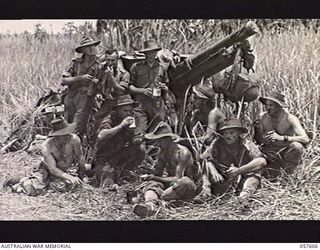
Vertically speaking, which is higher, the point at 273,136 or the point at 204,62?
the point at 204,62

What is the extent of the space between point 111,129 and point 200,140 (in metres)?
0.57

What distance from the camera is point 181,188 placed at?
4359 millimetres

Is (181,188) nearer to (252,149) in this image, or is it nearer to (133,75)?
(252,149)

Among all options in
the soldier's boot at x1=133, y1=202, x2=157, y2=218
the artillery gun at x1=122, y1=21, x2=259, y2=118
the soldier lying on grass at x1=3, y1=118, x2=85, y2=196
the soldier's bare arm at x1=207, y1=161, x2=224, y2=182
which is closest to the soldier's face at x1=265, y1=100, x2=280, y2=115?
the artillery gun at x1=122, y1=21, x2=259, y2=118

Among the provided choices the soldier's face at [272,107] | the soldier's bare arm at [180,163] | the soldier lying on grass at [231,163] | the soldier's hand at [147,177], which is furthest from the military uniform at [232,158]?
the soldier's hand at [147,177]

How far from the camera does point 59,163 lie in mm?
4422

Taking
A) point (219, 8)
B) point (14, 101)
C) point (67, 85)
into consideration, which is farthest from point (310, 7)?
point (14, 101)

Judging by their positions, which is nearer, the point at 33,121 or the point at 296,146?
the point at 296,146

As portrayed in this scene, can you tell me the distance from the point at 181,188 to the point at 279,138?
0.70 metres

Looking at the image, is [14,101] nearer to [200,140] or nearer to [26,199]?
[26,199]

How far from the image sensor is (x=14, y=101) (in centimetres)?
447

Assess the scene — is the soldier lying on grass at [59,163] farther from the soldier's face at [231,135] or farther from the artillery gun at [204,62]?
the soldier's face at [231,135]

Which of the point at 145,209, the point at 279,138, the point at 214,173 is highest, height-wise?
the point at 279,138

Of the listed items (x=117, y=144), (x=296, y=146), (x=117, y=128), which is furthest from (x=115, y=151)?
(x=296, y=146)
